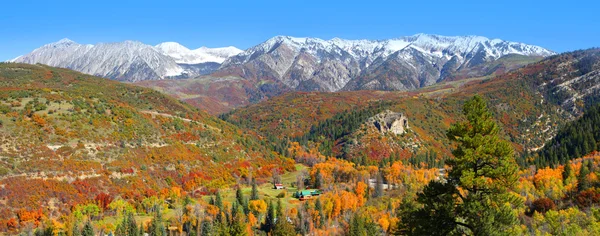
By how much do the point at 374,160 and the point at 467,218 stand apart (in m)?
178

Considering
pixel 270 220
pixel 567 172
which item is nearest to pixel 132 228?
pixel 270 220

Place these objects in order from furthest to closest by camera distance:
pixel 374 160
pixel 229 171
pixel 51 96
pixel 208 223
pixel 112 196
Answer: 1. pixel 374 160
2. pixel 229 171
3. pixel 51 96
4. pixel 112 196
5. pixel 208 223

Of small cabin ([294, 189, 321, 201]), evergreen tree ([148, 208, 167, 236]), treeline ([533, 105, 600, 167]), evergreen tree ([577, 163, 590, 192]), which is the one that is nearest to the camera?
evergreen tree ([148, 208, 167, 236])

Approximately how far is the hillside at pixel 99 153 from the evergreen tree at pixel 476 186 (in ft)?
304

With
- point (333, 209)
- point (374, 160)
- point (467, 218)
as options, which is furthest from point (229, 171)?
point (467, 218)

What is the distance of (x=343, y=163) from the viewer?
608 feet

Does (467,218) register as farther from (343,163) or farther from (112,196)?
(343,163)

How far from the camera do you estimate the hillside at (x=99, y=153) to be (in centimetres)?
9656

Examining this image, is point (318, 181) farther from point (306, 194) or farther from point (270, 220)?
point (270, 220)

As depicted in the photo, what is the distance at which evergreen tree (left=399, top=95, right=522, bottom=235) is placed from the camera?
21.8 meters

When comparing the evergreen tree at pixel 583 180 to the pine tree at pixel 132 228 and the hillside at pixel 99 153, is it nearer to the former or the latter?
the hillside at pixel 99 153

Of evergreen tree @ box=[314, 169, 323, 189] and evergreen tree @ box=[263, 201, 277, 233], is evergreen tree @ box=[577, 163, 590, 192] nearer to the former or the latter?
evergreen tree @ box=[314, 169, 323, 189]

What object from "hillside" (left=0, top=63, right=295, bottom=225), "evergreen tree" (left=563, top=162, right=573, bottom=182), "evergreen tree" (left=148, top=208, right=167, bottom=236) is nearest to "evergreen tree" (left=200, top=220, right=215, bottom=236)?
"evergreen tree" (left=148, top=208, right=167, bottom=236)

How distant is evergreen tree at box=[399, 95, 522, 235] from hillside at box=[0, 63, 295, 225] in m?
92.6
